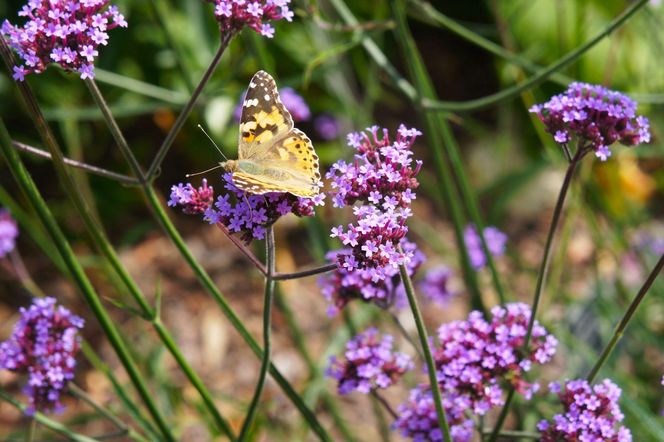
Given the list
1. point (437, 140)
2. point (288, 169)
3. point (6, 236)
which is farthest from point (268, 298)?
point (6, 236)

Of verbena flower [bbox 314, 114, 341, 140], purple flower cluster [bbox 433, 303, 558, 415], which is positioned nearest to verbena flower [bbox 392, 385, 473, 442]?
purple flower cluster [bbox 433, 303, 558, 415]

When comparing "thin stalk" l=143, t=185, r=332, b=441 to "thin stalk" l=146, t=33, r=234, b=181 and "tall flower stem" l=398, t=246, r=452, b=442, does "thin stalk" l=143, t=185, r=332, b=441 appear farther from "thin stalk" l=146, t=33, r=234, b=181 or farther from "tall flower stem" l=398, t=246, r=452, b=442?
"tall flower stem" l=398, t=246, r=452, b=442

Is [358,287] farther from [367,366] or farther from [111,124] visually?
[111,124]

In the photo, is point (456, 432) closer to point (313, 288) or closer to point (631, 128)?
point (631, 128)

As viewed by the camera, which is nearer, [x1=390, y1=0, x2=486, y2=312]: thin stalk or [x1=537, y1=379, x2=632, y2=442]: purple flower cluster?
[x1=537, y1=379, x2=632, y2=442]: purple flower cluster

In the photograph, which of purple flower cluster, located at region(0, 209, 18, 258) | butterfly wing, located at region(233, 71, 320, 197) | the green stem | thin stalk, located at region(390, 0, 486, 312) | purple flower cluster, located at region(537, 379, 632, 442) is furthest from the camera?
purple flower cluster, located at region(0, 209, 18, 258)

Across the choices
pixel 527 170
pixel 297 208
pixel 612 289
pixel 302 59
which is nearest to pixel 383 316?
pixel 527 170

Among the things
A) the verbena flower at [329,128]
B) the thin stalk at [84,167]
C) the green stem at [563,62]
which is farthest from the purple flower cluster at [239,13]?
the verbena flower at [329,128]
